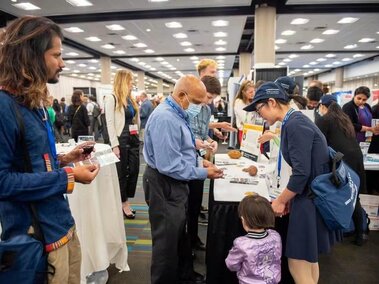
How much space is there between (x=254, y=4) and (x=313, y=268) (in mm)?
7393

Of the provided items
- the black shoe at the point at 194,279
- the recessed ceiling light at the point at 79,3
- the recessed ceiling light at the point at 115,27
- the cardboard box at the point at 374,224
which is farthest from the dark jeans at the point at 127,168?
the recessed ceiling light at the point at 115,27

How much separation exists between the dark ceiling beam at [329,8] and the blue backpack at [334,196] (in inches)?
287

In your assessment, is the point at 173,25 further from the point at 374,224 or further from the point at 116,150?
the point at 374,224

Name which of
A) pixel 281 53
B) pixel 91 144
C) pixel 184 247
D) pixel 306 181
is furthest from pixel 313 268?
pixel 281 53

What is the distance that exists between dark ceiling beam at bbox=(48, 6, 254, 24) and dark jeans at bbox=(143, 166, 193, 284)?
708 centimetres

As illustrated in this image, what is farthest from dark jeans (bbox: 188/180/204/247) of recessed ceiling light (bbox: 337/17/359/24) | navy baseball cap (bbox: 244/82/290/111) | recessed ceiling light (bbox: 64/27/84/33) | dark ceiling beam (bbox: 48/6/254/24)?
recessed ceiling light (bbox: 64/27/84/33)

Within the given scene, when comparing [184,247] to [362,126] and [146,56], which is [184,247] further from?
[146,56]

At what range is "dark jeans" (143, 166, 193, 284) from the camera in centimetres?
175

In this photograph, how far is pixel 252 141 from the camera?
8.53 ft

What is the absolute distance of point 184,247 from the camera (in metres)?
2.07

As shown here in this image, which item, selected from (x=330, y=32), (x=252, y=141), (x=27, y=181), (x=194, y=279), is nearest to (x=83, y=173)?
(x=27, y=181)

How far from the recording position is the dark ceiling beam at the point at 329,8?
7.66m

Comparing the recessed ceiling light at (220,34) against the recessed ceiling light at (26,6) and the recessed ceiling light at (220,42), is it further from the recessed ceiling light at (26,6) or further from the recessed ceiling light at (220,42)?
the recessed ceiling light at (26,6)

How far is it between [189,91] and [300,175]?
74cm
